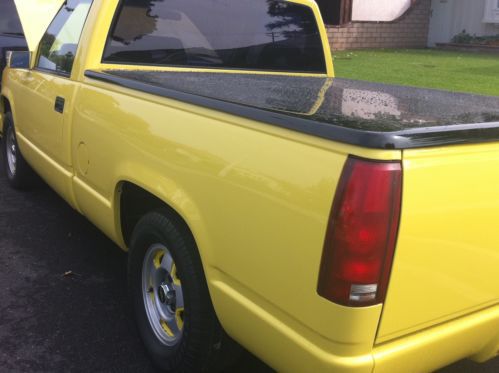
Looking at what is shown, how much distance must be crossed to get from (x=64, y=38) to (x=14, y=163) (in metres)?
1.75

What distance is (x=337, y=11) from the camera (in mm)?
17750

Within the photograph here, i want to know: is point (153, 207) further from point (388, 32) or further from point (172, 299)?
point (388, 32)

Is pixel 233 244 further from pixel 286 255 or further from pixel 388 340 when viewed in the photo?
pixel 388 340

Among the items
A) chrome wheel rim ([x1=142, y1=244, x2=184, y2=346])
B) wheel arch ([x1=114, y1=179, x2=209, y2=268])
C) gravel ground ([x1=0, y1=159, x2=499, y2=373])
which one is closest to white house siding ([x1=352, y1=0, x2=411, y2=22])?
gravel ground ([x1=0, y1=159, x2=499, y2=373])

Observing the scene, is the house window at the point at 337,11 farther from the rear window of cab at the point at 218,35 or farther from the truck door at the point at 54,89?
the truck door at the point at 54,89

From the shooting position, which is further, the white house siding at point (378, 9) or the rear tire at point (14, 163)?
the white house siding at point (378, 9)

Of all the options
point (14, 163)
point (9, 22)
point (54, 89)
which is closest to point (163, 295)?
point (54, 89)

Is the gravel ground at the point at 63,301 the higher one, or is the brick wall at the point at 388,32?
the brick wall at the point at 388,32

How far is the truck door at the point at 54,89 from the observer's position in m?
3.64

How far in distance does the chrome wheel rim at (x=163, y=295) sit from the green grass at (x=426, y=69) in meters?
7.41

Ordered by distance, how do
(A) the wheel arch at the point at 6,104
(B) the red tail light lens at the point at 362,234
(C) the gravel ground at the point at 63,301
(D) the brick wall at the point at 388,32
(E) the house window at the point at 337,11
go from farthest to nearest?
1. (E) the house window at the point at 337,11
2. (D) the brick wall at the point at 388,32
3. (A) the wheel arch at the point at 6,104
4. (C) the gravel ground at the point at 63,301
5. (B) the red tail light lens at the point at 362,234

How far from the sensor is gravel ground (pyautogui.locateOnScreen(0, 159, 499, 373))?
293 centimetres

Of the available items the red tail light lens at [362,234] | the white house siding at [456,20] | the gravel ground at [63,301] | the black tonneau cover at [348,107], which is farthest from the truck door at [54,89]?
the white house siding at [456,20]

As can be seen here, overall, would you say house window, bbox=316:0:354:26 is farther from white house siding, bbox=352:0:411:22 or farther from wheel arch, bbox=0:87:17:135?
wheel arch, bbox=0:87:17:135
